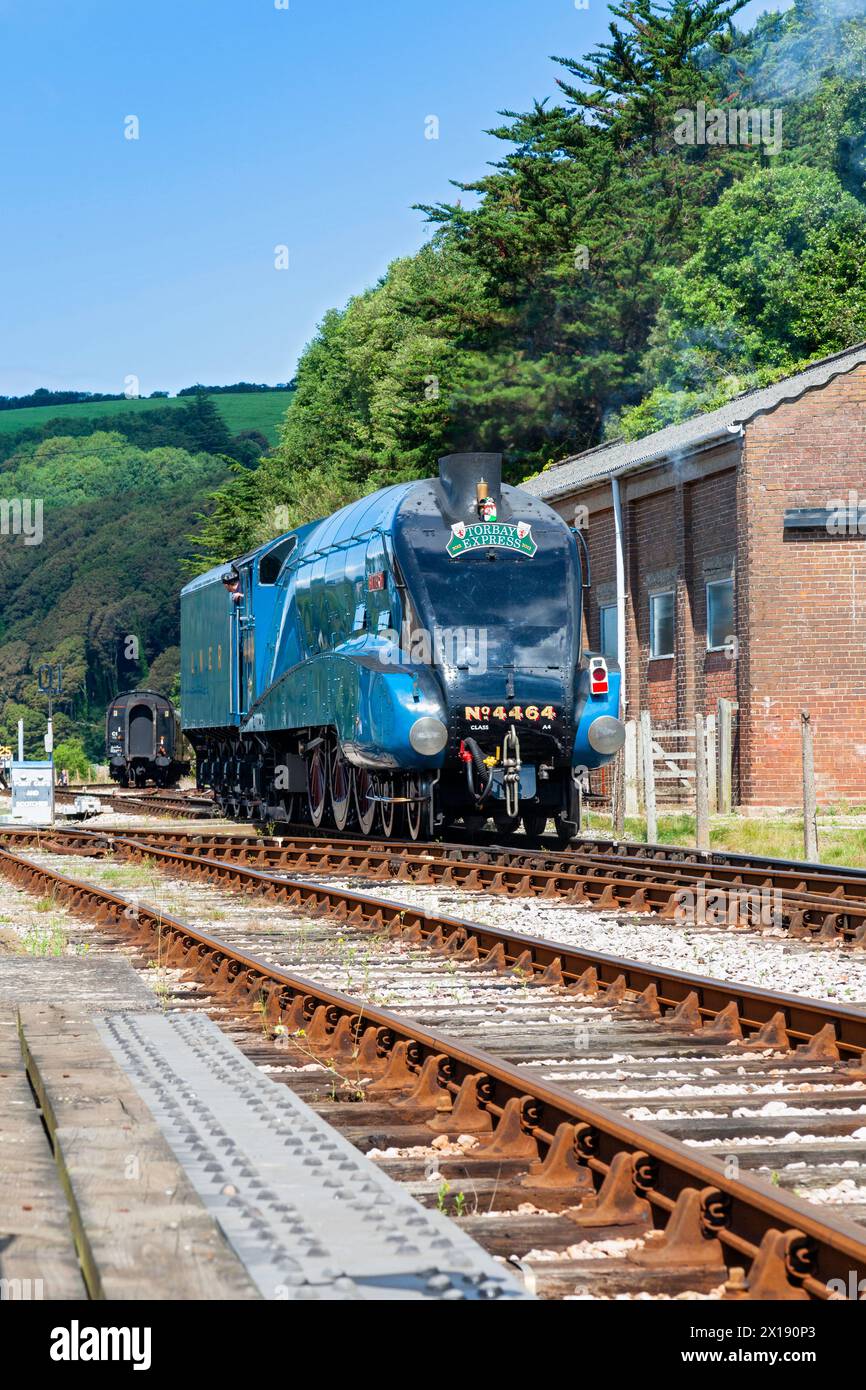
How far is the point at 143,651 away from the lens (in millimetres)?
111750

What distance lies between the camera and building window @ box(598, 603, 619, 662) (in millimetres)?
32469

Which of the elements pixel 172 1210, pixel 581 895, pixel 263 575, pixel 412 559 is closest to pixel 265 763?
pixel 263 575

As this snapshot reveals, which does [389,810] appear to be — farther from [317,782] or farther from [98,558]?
[98,558]

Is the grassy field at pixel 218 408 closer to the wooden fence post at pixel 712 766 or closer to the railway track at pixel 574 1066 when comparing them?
the wooden fence post at pixel 712 766

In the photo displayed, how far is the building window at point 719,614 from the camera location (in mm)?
27609

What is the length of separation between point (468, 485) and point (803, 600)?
898 centimetres

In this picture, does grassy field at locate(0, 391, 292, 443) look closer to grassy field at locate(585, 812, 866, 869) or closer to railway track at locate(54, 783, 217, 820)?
railway track at locate(54, 783, 217, 820)

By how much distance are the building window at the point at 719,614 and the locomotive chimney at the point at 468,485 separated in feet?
30.9

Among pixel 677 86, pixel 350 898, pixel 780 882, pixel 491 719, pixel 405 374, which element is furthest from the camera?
pixel 677 86

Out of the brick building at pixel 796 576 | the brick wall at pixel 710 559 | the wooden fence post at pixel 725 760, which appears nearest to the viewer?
the wooden fence post at pixel 725 760

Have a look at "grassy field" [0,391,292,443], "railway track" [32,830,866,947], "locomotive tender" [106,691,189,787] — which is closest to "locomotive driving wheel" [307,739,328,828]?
"railway track" [32,830,866,947]

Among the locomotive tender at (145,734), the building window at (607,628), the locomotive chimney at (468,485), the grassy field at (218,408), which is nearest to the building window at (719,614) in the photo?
the building window at (607,628)
